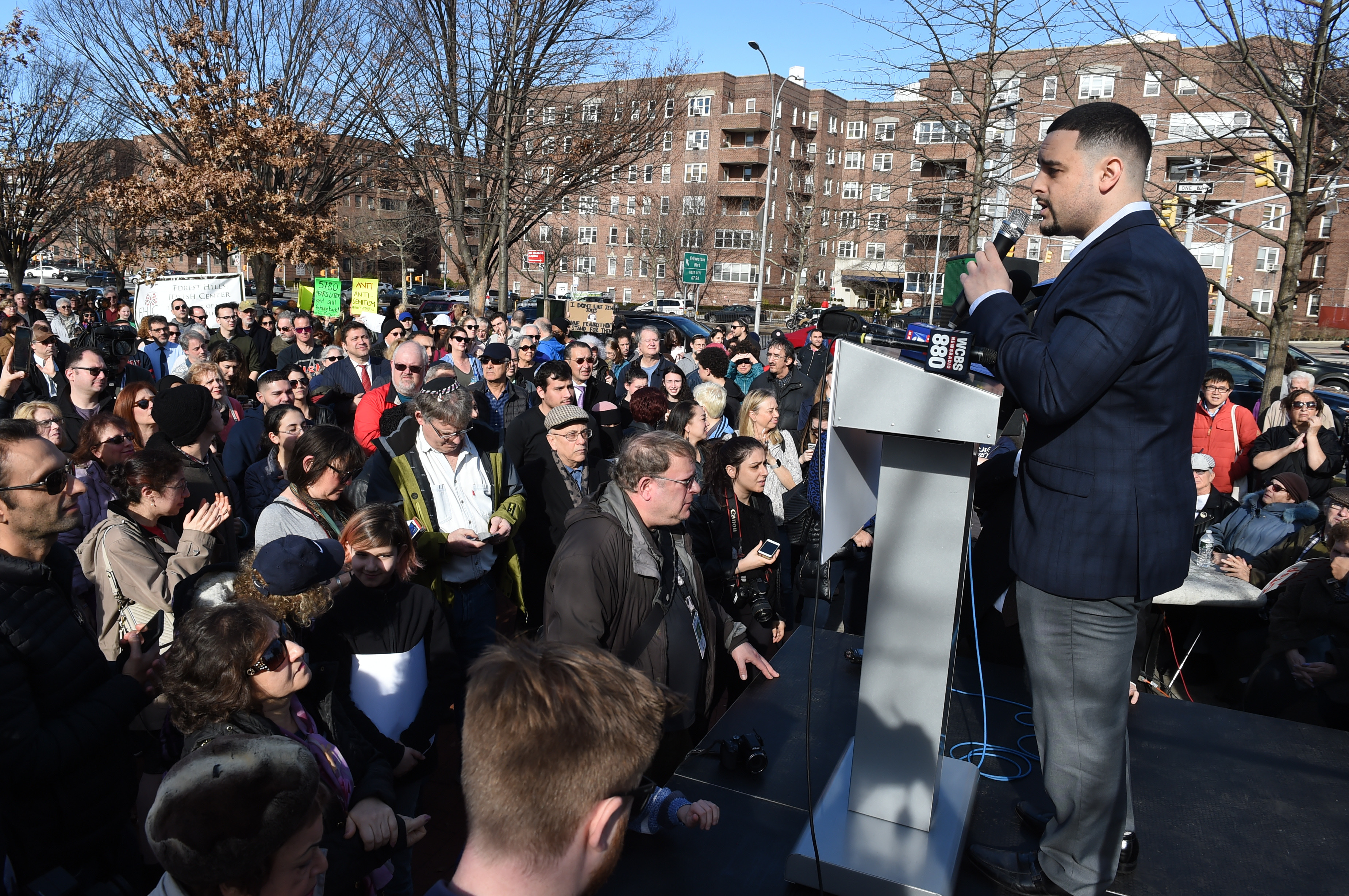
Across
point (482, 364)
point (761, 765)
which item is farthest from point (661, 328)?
point (761, 765)

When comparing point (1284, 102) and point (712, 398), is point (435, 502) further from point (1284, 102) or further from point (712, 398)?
point (1284, 102)

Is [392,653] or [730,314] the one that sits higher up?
[730,314]

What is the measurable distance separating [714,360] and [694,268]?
14.5 meters

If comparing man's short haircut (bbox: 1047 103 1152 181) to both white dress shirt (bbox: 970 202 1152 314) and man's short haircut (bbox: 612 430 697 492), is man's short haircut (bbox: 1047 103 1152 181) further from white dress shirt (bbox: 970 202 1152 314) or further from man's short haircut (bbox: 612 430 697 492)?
man's short haircut (bbox: 612 430 697 492)

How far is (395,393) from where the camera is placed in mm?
6473

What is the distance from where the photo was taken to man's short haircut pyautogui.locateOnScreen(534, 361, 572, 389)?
6422 mm

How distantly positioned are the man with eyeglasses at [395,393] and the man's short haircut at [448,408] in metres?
1.58

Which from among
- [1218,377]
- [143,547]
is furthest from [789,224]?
[143,547]

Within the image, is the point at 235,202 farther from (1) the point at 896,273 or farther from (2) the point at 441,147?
(1) the point at 896,273

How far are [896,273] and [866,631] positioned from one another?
6413 cm


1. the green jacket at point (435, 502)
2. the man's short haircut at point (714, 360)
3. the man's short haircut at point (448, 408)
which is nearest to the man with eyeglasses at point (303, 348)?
the man's short haircut at point (714, 360)

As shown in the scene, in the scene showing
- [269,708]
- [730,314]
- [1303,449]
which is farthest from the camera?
[730,314]

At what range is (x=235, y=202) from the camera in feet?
60.7

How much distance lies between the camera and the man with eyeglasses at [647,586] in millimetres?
2984
